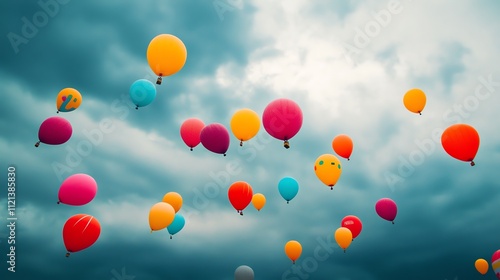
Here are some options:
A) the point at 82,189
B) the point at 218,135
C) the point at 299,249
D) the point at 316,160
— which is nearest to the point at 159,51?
the point at 218,135

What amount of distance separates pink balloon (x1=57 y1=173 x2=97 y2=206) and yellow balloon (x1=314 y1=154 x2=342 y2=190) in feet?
35.6

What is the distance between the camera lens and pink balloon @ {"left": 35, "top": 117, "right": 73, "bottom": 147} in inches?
630

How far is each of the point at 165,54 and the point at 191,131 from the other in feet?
15.6

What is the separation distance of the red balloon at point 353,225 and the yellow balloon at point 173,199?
9651 millimetres

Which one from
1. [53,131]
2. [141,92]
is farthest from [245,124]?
[53,131]

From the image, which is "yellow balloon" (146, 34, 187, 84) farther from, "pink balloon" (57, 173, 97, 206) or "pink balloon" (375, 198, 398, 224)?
"pink balloon" (375, 198, 398, 224)

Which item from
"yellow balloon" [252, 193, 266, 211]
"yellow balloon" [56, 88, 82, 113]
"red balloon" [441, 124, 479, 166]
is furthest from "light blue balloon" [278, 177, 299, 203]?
"yellow balloon" [56, 88, 82, 113]

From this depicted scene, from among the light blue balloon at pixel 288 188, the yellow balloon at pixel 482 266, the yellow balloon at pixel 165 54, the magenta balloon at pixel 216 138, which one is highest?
the yellow balloon at pixel 165 54

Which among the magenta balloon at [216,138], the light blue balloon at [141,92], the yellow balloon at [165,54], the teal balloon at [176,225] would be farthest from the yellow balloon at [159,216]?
the yellow balloon at [165,54]

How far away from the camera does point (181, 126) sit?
17719 mm

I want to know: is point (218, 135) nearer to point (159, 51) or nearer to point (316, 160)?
point (159, 51)

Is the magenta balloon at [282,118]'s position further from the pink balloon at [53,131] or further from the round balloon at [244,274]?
the pink balloon at [53,131]

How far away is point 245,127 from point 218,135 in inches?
50.1

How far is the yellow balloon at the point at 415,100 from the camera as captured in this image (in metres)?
18.0
